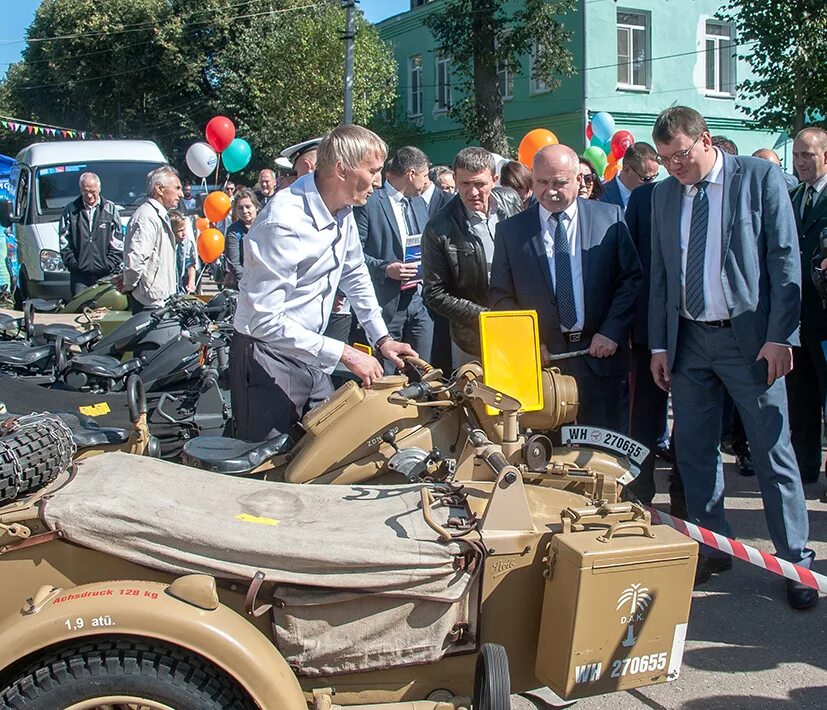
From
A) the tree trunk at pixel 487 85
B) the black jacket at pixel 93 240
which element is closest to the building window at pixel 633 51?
the tree trunk at pixel 487 85

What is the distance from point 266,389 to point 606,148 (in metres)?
12.4

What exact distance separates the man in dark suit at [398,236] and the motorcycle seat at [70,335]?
2.37 metres

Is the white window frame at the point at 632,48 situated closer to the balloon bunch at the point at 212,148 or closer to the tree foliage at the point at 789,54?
the tree foliage at the point at 789,54

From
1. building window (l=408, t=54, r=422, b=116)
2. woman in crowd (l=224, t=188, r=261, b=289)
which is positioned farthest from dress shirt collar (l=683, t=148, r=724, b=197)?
building window (l=408, t=54, r=422, b=116)

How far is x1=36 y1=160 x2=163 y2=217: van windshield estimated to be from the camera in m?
12.9

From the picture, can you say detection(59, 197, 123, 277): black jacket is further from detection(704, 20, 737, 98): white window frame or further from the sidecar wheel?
detection(704, 20, 737, 98): white window frame

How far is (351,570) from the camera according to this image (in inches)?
89.5

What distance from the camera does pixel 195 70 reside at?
34906mm

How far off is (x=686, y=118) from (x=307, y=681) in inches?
108

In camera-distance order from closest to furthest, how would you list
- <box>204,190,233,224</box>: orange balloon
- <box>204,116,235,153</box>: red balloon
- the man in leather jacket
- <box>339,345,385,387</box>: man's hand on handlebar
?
<box>339,345,385,387</box>: man's hand on handlebar → the man in leather jacket → <box>204,190,233,224</box>: orange balloon → <box>204,116,235,153</box>: red balloon

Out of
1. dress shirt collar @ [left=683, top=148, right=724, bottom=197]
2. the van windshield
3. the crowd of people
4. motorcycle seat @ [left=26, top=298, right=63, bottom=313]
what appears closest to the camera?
the crowd of people

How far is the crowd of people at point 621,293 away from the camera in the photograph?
342cm

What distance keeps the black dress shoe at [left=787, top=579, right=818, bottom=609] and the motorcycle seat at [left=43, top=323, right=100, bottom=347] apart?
17.2ft

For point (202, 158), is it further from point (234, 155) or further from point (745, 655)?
point (745, 655)
